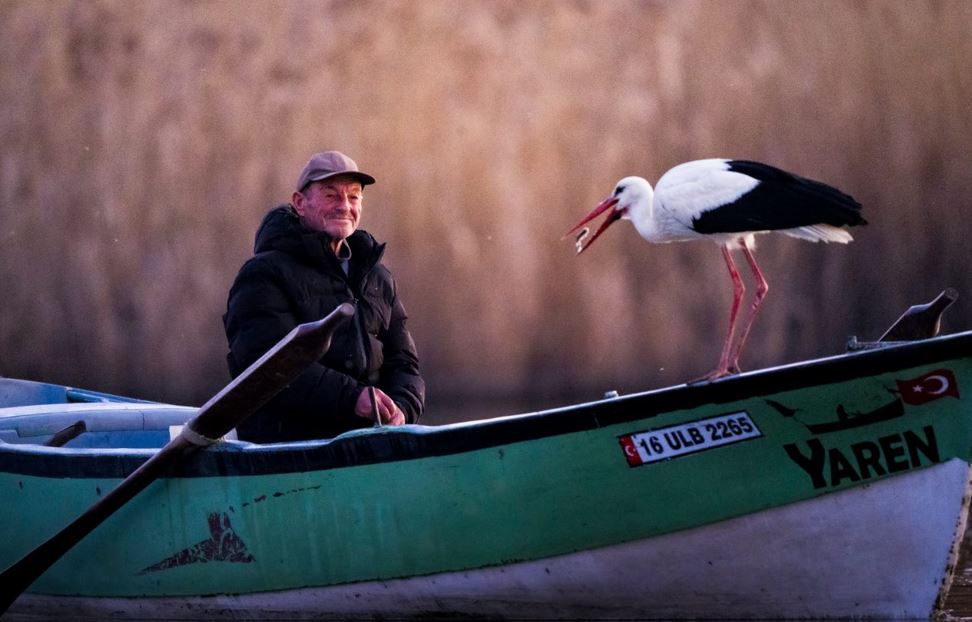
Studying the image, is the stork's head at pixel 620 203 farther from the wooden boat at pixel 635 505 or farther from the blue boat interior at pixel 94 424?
the blue boat interior at pixel 94 424

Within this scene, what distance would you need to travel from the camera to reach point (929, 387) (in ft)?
14.6

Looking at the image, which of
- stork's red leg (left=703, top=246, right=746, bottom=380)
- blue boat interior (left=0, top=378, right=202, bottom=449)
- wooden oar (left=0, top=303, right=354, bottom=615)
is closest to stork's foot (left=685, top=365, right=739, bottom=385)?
stork's red leg (left=703, top=246, right=746, bottom=380)

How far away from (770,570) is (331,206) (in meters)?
2.24

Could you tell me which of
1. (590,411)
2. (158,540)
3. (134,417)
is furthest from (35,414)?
(590,411)

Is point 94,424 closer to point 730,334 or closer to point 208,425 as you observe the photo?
point 208,425

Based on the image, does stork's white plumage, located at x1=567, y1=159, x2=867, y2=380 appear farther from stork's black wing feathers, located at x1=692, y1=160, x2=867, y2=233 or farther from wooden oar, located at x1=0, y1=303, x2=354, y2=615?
wooden oar, located at x1=0, y1=303, x2=354, y2=615

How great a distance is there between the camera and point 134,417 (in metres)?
7.21

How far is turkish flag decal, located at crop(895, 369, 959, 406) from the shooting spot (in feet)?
14.6

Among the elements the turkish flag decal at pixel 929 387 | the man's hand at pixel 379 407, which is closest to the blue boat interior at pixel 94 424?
the man's hand at pixel 379 407

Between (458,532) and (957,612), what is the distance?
213 cm

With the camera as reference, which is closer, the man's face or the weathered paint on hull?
the weathered paint on hull

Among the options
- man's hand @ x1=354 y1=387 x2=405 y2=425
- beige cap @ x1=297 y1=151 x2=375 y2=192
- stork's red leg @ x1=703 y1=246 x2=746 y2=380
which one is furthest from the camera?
beige cap @ x1=297 y1=151 x2=375 y2=192

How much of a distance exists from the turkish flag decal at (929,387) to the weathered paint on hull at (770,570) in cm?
25

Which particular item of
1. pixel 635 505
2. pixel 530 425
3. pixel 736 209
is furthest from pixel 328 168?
pixel 635 505
